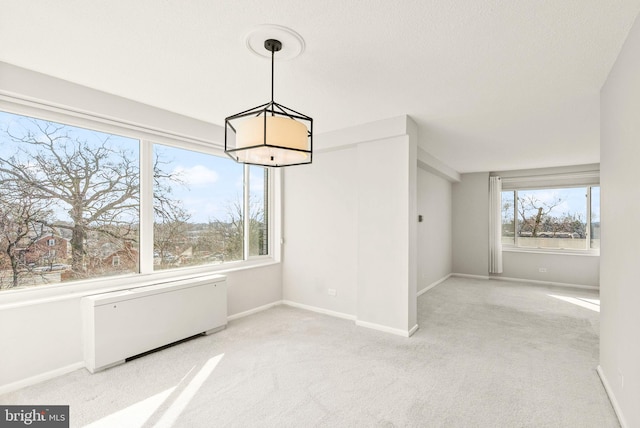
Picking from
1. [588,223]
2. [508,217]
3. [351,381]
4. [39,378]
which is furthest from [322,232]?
[588,223]

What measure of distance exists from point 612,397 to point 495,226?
499 cm

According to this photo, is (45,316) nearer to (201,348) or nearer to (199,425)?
(201,348)

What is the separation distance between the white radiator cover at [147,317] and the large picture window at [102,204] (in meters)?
0.44

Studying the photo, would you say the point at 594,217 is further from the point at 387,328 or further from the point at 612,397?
the point at 387,328

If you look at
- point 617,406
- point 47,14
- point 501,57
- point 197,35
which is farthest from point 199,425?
point 501,57

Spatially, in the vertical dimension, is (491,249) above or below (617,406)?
above

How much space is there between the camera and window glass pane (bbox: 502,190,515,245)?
22.7ft

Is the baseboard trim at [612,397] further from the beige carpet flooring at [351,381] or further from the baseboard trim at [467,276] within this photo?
the baseboard trim at [467,276]

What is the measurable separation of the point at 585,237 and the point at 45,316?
8.49 metres

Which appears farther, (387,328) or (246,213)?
(246,213)

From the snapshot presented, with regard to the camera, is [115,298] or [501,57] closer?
[501,57]

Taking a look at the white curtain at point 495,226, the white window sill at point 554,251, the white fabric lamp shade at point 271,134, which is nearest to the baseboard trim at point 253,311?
the white fabric lamp shade at point 271,134

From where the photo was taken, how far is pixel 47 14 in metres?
1.75

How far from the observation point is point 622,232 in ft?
6.40
